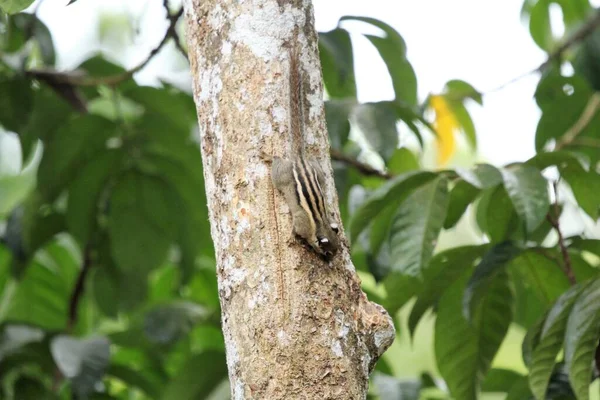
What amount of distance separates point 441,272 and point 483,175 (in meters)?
0.37

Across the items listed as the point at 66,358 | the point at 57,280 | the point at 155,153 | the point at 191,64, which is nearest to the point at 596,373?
the point at 191,64

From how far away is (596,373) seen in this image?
2.27 metres

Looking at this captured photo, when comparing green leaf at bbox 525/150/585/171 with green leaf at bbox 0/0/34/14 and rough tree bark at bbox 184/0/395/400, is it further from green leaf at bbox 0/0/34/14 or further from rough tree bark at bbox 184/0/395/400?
green leaf at bbox 0/0/34/14

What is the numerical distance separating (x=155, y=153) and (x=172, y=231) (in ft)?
1.04

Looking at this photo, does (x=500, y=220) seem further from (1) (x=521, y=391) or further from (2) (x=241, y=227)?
(2) (x=241, y=227)

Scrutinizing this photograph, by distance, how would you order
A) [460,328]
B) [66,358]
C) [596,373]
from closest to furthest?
[596,373] → [460,328] → [66,358]

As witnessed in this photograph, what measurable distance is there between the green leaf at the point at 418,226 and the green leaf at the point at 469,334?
332 millimetres

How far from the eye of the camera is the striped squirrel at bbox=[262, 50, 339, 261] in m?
1.65

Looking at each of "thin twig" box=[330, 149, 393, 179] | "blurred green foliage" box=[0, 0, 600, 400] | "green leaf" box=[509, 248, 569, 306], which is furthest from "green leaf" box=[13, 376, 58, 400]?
"green leaf" box=[509, 248, 569, 306]

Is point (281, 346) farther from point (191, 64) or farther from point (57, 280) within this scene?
point (57, 280)

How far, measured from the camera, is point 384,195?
2.36 meters

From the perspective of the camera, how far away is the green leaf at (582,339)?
201cm

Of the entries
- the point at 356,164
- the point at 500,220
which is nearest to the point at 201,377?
the point at 356,164

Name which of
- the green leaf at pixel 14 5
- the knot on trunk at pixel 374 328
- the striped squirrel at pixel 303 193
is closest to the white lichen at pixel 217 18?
the striped squirrel at pixel 303 193
